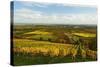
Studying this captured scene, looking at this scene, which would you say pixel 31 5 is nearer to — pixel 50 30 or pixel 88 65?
pixel 50 30

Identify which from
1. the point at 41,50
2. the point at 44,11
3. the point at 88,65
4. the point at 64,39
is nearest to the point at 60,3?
the point at 44,11

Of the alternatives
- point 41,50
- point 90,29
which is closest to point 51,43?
point 41,50

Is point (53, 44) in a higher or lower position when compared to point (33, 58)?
higher

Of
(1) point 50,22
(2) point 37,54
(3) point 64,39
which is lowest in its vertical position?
(2) point 37,54
